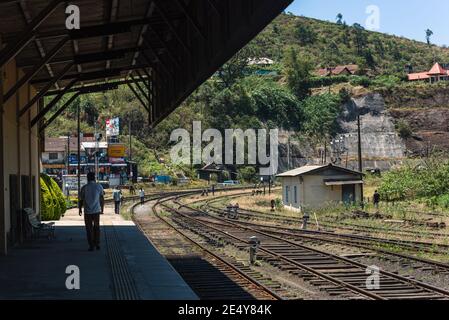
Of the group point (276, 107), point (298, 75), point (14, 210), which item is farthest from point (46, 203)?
point (298, 75)

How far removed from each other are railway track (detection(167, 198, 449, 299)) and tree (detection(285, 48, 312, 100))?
120 metres

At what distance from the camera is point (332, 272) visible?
16.2 meters

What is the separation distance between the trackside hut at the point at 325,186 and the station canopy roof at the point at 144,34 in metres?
20.9

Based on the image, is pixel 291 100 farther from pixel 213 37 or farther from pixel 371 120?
pixel 213 37

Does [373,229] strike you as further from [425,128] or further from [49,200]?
[425,128]

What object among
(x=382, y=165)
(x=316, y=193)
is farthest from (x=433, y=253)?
(x=382, y=165)

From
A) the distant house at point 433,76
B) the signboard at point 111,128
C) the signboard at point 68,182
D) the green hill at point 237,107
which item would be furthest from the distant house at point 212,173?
the distant house at point 433,76

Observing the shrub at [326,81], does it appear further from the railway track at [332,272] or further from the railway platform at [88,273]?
the railway platform at [88,273]

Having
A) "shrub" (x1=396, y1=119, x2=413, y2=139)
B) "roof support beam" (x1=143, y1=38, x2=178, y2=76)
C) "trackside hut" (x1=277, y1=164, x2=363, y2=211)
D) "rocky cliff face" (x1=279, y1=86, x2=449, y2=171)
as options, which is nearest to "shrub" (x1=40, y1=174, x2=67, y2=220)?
"roof support beam" (x1=143, y1=38, x2=178, y2=76)

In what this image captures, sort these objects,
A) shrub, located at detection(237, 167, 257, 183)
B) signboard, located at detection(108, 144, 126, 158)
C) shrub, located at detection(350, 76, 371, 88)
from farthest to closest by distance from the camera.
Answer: shrub, located at detection(350, 76, 371, 88)
shrub, located at detection(237, 167, 257, 183)
signboard, located at detection(108, 144, 126, 158)

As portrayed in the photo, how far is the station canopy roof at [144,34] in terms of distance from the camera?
12.2m

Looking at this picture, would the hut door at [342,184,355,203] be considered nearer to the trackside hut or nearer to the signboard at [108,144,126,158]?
the trackside hut

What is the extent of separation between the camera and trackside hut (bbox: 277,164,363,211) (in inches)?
1718

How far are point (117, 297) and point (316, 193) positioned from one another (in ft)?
114
